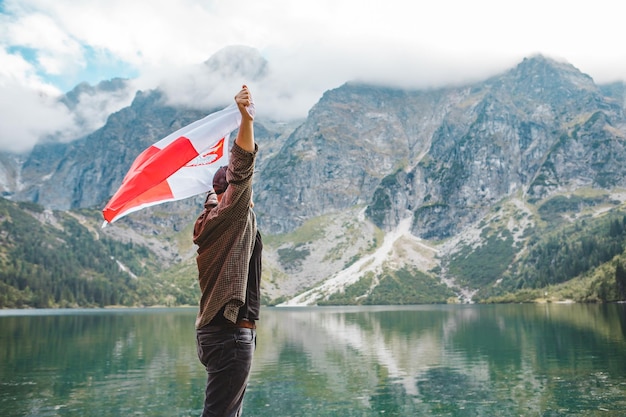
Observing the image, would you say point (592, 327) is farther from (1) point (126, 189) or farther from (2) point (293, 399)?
(1) point (126, 189)

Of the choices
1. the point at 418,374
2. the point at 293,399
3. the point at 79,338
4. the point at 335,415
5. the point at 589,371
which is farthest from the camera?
the point at 79,338

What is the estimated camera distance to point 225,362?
5.99 m

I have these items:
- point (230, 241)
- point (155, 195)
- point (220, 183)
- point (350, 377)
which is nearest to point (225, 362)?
point (230, 241)

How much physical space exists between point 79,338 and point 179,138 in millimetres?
86922

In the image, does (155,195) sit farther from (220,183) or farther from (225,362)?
(225,362)

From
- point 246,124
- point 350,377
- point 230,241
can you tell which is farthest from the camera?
point 350,377

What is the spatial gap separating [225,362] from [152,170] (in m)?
3.11

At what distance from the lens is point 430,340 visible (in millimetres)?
77000

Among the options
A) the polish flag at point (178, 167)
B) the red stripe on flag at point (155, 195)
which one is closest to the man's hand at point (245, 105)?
the polish flag at point (178, 167)

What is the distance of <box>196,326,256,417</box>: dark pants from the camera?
A: 5.97 m

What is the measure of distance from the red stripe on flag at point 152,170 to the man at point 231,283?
1.82 meters

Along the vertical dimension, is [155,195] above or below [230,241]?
above

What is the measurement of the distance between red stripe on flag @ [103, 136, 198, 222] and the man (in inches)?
71.7

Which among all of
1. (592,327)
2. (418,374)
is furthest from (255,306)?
(592,327)
